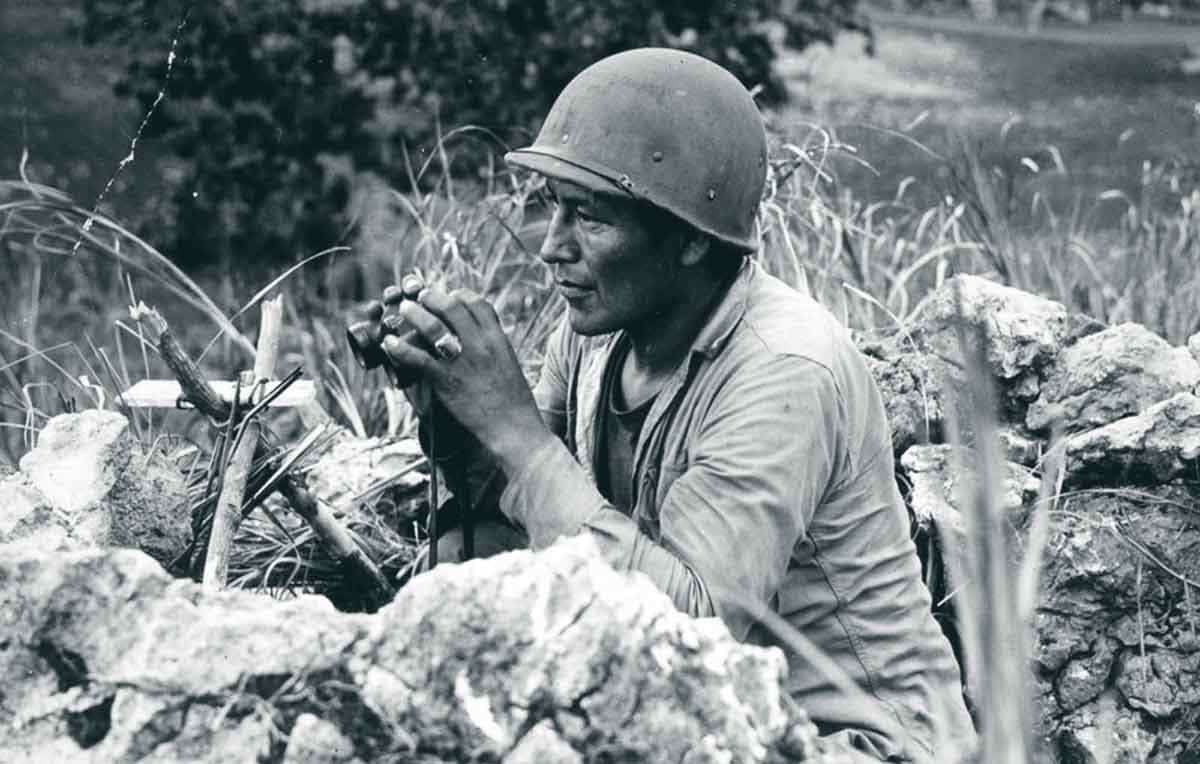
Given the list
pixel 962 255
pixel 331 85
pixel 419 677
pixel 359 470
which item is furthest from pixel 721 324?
pixel 331 85

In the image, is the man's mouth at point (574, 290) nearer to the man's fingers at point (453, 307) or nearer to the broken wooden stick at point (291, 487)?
the man's fingers at point (453, 307)

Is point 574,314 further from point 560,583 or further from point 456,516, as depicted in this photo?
point 560,583

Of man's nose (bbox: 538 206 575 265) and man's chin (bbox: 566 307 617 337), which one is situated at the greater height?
man's nose (bbox: 538 206 575 265)

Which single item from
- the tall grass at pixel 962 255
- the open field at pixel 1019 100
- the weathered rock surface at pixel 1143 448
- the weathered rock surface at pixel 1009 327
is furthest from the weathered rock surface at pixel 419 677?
the open field at pixel 1019 100

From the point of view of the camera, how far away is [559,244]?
3.16m

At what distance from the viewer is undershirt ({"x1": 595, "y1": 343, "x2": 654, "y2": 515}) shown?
3.36 meters

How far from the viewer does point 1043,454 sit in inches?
163

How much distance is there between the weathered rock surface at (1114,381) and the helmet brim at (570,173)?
154 cm

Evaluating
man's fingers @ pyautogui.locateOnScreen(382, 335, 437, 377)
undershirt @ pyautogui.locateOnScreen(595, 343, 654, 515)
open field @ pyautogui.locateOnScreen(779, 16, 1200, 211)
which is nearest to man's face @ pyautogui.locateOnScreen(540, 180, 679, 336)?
undershirt @ pyautogui.locateOnScreen(595, 343, 654, 515)

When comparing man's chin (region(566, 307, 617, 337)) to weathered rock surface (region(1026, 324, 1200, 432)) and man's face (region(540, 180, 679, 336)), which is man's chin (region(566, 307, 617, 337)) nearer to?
man's face (region(540, 180, 679, 336))

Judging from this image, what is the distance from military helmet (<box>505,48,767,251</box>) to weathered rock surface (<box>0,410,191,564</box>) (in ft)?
3.09

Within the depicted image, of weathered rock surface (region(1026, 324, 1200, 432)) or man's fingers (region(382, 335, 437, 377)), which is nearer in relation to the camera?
man's fingers (region(382, 335, 437, 377))

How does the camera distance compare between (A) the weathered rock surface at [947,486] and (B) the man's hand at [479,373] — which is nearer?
(B) the man's hand at [479,373]

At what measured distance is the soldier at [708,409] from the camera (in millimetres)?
2831
